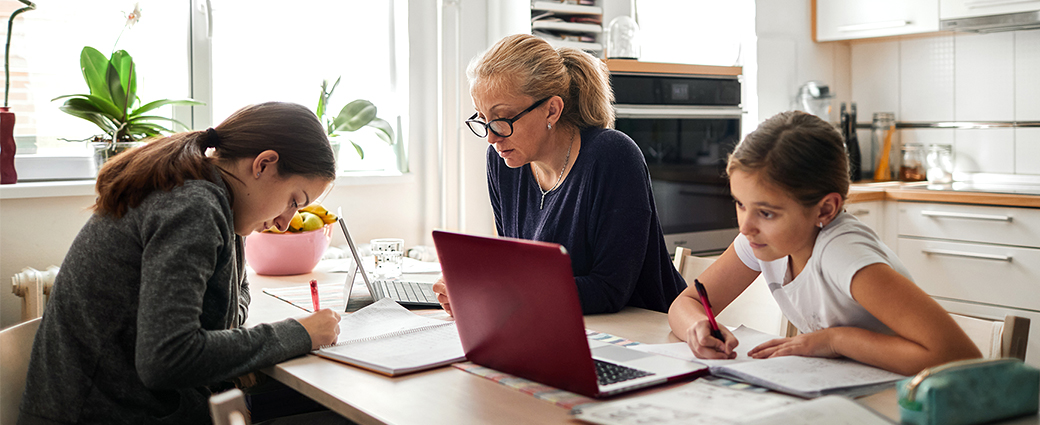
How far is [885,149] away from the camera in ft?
12.6

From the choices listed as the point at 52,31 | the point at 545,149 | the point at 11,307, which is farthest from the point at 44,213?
the point at 545,149

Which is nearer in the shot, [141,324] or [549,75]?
[141,324]

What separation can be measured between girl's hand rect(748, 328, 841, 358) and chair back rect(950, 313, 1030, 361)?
0.17m

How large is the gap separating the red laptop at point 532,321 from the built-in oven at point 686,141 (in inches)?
70.4

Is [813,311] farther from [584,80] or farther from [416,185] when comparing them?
[416,185]

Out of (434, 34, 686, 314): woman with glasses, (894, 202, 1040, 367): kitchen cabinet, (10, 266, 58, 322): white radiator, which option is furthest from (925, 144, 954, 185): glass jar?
(10, 266, 58, 322): white radiator

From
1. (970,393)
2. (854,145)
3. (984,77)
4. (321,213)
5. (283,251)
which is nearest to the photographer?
(970,393)

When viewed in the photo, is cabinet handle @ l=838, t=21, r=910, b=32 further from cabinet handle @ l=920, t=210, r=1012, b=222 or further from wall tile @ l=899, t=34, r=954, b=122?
cabinet handle @ l=920, t=210, r=1012, b=222

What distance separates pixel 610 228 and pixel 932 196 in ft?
7.04

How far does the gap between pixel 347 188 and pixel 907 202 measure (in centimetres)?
225

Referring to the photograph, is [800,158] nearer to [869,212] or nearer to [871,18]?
[869,212]

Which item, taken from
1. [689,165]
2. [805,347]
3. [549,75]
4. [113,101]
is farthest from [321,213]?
[689,165]

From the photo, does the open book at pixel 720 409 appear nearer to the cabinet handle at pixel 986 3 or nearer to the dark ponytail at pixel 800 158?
the dark ponytail at pixel 800 158

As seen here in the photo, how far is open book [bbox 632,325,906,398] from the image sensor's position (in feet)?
3.23
